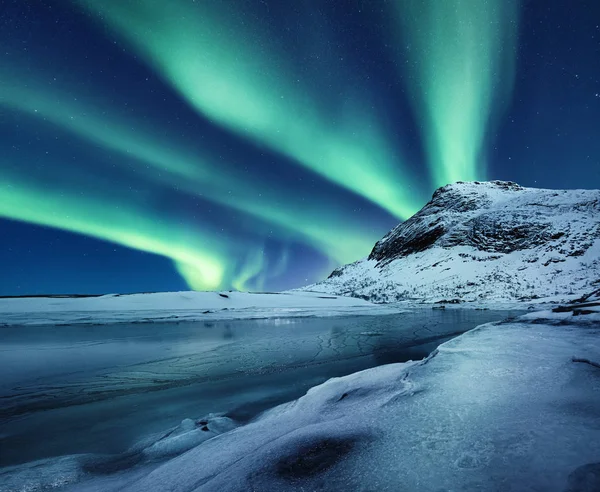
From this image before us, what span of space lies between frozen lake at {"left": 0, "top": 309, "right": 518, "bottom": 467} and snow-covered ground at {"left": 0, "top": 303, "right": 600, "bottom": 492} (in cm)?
50

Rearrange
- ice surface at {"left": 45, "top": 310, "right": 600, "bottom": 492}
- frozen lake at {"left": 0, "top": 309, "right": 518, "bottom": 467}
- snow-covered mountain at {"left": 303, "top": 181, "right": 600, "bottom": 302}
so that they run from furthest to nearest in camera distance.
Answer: snow-covered mountain at {"left": 303, "top": 181, "right": 600, "bottom": 302} < frozen lake at {"left": 0, "top": 309, "right": 518, "bottom": 467} < ice surface at {"left": 45, "top": 310, "right": 600, "bottom": 492}

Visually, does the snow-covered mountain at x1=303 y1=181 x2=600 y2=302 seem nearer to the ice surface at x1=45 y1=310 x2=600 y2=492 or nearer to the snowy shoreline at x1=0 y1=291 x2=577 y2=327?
the snowy shoreline at x1=0 y1=291 x2=577 y2=327

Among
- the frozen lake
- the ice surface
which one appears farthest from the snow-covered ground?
the frozen lake

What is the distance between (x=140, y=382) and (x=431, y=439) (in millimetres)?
4128

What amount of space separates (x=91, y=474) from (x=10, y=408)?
226 centimetres

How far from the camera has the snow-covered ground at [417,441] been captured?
1.06 metres

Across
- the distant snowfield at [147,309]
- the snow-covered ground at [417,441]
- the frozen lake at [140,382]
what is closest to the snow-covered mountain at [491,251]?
the distant snowfield at [147,309]

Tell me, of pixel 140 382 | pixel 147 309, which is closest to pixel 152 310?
pixel 147 309

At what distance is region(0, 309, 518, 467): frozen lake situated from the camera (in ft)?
8.53

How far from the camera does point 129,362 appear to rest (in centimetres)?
523

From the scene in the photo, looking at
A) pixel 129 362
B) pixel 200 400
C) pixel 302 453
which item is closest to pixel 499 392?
pixel 302 453

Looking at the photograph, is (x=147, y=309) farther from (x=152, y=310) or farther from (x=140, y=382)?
(x=140, y=382)

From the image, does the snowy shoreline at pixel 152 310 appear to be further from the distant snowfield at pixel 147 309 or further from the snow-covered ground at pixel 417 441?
the snow-covered ground at pixel 417 441

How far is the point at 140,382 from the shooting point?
4.07 meters
